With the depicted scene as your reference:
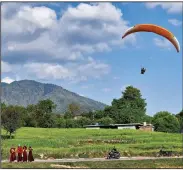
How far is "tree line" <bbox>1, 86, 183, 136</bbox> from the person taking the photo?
651 inches

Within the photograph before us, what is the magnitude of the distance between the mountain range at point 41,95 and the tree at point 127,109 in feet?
1.57

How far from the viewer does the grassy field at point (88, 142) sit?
49.4 ft

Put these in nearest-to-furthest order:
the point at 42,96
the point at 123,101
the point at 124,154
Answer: the point at 124,154
the point at 42,96
the point at 123,101

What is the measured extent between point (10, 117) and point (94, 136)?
3110mm

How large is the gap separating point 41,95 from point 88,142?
3549 millimetres

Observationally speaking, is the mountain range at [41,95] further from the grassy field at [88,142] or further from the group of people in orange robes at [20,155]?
the group of people in orange robes at [20,155]

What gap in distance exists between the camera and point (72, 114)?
861 inches

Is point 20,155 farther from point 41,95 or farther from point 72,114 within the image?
point 72,114

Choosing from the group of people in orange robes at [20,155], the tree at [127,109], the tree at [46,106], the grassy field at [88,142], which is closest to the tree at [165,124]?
the tree at [127,109]

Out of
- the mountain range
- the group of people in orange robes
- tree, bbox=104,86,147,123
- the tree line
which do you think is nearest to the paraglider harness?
the group of people in orange robes

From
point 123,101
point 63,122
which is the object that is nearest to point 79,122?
point 63,122

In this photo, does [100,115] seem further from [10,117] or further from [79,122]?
[10,117]

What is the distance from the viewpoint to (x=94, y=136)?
1739 centimetres

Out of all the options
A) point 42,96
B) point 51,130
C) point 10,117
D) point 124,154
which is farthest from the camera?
point 42,96
